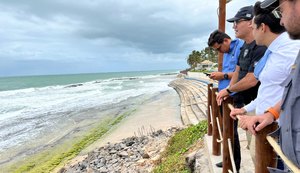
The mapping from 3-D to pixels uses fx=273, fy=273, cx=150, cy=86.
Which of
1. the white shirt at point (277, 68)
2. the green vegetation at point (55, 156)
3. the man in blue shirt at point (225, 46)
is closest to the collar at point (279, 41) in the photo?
the white shirt at point (277, 68)

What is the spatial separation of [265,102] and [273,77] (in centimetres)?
23

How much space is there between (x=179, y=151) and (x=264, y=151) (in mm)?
5122

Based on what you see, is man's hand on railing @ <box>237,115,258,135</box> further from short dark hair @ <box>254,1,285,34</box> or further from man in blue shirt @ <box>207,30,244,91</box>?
man in blue shirt @ <box>207,30,244,91</box>

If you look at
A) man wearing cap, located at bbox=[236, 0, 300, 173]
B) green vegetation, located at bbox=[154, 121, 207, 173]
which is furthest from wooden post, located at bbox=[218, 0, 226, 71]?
man wearing cap, located at bbox=[236, 0, 300, 173]

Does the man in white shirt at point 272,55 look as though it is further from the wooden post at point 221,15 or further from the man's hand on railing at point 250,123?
the wooden post at point 221,15

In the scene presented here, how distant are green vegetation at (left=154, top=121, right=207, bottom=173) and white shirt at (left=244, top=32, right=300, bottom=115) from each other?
330cm

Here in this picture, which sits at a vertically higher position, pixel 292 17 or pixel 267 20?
pixel 267 20

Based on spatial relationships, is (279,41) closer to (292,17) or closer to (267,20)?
(267,20)

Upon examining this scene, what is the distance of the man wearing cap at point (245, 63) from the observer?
2.90 metres

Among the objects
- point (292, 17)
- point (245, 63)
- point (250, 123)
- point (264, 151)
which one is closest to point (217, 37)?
point (245, 63)

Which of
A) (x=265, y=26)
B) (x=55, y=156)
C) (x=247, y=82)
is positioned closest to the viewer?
(x=265, y=26)

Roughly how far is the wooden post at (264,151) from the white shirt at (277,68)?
509 mm

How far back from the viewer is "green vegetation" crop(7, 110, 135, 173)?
10.1 meters

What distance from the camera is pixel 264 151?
69.9 inches
